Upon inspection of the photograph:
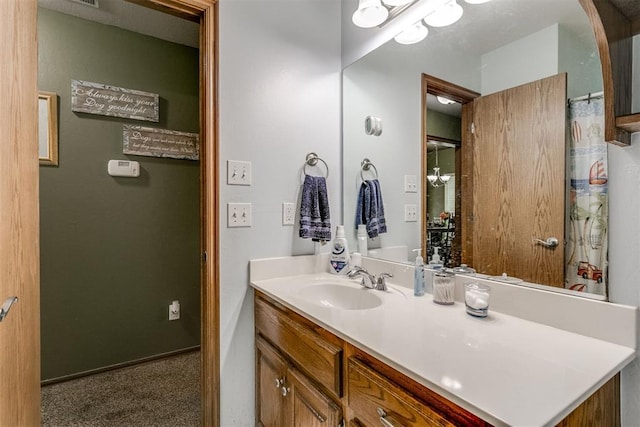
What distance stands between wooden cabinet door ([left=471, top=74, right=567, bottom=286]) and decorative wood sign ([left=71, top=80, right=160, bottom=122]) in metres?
2.13

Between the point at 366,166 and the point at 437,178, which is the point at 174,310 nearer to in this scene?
the point at 366,166

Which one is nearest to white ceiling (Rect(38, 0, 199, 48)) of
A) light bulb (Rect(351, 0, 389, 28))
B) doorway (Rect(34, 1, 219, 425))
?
doorway (Rect(34, 1, 219, 425))

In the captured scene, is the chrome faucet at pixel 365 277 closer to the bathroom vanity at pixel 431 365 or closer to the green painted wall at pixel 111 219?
the bathroom vanity at pixel 431 365

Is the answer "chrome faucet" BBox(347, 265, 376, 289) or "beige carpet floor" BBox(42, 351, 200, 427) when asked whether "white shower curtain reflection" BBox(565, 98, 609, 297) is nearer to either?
"chrome faucet" BBox(347, 265, 376, 289)

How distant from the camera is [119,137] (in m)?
2.20

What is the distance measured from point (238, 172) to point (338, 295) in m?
0.72

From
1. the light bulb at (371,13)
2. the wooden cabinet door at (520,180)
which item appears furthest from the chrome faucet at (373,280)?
the light bulb at (371,13)

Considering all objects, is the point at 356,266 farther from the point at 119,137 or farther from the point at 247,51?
the point at 119,137

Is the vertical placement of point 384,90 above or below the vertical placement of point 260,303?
above

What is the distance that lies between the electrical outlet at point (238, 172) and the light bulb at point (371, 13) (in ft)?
2.82

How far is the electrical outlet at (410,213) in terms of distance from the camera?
58.2 inches

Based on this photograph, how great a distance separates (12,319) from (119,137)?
1567 mm

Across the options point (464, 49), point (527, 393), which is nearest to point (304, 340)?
point (527, 393)

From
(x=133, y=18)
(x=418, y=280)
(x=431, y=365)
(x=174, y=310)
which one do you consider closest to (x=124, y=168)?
(x=133, y=18)
